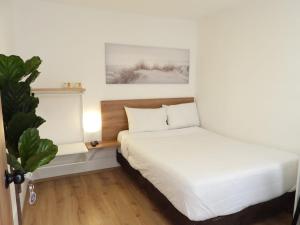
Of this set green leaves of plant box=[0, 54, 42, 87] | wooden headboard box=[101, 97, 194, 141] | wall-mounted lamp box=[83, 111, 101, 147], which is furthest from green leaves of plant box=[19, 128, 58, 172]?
wooden headboard box=[101, 97, 194, 141]

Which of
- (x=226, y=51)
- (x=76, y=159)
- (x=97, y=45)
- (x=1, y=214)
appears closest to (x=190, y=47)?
(x=226, y=51)

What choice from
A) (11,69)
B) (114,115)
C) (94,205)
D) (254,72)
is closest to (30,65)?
(11,69)

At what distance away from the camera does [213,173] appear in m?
1.80

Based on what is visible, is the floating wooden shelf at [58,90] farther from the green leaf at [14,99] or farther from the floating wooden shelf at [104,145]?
the green leaf at [14,99]

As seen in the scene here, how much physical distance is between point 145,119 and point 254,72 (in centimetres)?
160

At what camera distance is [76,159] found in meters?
3.22

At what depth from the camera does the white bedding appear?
5.50 ft

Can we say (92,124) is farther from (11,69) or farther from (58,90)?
(11,69)

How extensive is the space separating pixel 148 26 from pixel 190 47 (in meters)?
0.84

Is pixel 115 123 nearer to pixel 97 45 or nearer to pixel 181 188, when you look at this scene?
pixel 97 45

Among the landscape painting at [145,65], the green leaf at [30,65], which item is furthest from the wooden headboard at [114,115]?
the green leaf at [30,65]

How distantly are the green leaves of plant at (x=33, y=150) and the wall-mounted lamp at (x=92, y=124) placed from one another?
1.95 meters

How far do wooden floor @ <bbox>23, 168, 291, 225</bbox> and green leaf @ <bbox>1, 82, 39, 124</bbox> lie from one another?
1.38 metres

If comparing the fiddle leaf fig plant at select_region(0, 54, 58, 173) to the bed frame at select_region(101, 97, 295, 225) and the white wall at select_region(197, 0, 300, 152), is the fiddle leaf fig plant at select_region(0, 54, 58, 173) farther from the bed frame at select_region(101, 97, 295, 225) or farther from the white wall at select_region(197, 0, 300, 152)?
the white wall at select_region(197, 0, 300, 152)
